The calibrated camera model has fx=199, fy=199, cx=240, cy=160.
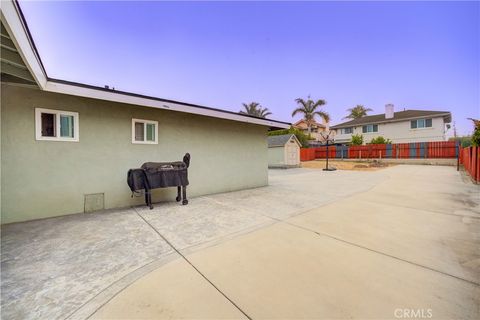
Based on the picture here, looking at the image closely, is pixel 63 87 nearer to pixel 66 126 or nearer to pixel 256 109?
pixel 66 126

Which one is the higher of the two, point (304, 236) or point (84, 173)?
point (84, 173)

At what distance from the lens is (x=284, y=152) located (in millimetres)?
18641

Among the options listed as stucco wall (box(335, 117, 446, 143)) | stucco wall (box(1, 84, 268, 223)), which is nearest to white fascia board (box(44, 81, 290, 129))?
stucco wall (box(1, 84, 268, 223))

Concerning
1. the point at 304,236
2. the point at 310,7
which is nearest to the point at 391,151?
the point at 310,7

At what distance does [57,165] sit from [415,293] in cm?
616

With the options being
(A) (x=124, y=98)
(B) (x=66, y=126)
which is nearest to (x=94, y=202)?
(B) (x=66, y=126)

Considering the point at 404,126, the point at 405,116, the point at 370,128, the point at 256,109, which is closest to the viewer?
the point at 404,126

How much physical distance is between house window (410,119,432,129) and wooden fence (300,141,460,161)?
4.44 meters

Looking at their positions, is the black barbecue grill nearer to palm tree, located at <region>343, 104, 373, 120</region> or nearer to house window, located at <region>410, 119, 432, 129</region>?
house window, located at <region>410, 119, 432, 129</region>

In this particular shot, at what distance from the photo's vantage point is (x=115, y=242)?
3055 mm

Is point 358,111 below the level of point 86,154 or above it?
above

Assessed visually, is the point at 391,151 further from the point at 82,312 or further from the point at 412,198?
the point at 82,312

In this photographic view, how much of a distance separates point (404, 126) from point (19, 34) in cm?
3177

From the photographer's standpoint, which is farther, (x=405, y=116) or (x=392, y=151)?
(x=405, y=116)
